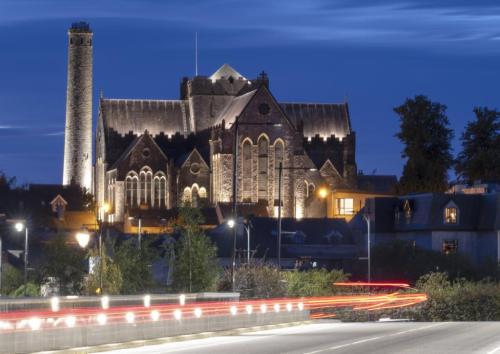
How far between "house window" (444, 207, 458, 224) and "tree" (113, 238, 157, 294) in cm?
5056

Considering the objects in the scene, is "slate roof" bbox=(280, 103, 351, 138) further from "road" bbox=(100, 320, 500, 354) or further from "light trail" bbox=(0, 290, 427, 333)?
"road" bbox=(100, 320, 500, 354)

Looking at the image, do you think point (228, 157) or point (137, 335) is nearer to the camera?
point (137, 335)

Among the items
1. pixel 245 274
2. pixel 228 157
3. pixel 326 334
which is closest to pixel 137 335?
pixel 326 334

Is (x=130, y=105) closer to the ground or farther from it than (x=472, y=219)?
farther from it

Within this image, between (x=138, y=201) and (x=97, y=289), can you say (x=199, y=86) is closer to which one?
(x=138, y=201)

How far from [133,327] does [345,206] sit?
11840 centimetres

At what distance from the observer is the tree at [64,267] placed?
72.8 metres

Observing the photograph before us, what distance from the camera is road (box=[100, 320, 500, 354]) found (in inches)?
1385

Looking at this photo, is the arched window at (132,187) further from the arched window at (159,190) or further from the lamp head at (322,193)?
the lamp head at (322,193)

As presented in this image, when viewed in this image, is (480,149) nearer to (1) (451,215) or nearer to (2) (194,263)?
(1) (451,215)

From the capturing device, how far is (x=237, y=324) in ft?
152

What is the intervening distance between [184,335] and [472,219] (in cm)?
7542

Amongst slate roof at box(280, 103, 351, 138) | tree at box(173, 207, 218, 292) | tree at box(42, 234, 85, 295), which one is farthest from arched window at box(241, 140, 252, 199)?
tree at box(173, 207, 218, 292)

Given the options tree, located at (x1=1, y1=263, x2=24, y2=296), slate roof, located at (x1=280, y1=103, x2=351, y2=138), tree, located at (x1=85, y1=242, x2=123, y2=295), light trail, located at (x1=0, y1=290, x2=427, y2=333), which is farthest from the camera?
slate roof, located at (x1=280, y1=103, x2=351, y2=138)
